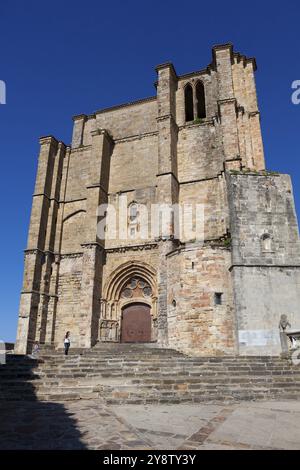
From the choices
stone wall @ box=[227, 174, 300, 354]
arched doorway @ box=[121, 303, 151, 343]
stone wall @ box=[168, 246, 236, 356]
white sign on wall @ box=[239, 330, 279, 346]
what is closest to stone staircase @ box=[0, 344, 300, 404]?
white sign on wall @ box=[239, 330, 279, 346]

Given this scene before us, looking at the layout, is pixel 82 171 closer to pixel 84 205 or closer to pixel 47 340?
pixel 84 205

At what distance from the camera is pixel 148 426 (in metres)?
4.84

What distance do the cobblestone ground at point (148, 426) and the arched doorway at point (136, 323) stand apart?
1001cm

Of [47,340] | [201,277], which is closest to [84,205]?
[47,340]

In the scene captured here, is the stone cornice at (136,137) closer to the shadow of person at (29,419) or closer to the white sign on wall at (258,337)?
the white sign on wall at (258,337)

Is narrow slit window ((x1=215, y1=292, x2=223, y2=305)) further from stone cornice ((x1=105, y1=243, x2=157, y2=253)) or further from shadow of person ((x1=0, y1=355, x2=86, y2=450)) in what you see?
shadow of person ((x1=0, y1=355, x2=86, y2=450))

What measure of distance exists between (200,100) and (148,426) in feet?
64.8

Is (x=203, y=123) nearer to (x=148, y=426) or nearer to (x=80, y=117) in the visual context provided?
(x=80, y=117)

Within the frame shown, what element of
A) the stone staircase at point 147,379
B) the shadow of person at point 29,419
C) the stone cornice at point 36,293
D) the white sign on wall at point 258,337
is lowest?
the shadow of person at point 29,419

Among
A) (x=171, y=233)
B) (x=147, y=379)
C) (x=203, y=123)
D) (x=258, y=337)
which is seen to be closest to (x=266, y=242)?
(x=258, y=337)

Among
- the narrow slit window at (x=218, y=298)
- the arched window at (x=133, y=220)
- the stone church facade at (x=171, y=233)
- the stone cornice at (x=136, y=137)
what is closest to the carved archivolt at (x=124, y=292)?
the stone church facade at (x=171, y=233)

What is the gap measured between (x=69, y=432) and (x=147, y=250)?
13.0m

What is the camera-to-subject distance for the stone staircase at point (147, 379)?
7.36m

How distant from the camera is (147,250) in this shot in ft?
56.9
